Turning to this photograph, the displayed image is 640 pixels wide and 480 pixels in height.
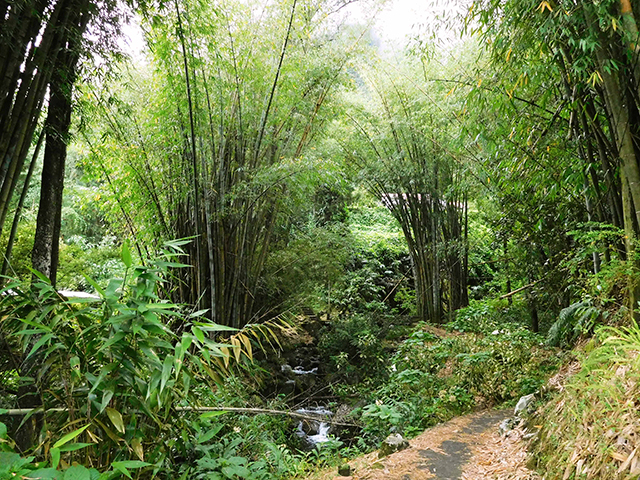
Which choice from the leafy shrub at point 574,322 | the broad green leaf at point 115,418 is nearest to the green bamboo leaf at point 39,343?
the broad green leaf at point 115,418

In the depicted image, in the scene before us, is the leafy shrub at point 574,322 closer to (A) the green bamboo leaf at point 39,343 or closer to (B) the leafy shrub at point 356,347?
(B) the leafy shrub at point 356,347

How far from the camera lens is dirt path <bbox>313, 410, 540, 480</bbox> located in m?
1.91

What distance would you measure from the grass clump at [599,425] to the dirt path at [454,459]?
0.62 feet

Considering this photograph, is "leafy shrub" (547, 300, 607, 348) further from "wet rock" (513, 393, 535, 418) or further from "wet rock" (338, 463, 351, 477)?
"wet rock" (338, 463, 351, 477)

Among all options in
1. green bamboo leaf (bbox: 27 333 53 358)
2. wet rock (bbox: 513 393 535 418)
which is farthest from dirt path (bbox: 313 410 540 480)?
green bamboo leaf (bbox: 27 333 53 358)

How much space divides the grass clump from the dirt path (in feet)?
0.62

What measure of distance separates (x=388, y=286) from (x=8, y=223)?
18.9ft

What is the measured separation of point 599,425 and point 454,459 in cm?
102

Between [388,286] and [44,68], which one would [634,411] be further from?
[388,286]

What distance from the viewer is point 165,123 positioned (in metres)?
3.52

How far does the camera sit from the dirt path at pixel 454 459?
1.91 metres

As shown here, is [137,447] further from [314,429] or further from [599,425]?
[314,429]

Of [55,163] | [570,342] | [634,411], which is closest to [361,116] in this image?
[570,342]

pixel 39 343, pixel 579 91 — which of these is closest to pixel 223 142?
pixel 579 91
